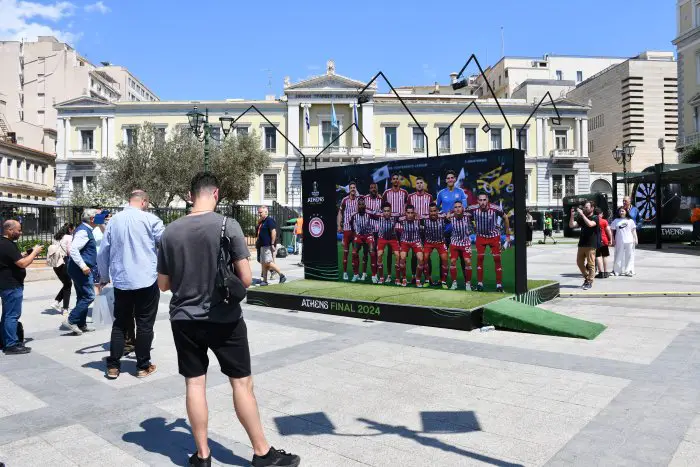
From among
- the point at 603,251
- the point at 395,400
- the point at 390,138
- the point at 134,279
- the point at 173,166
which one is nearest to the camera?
the point at 395,400

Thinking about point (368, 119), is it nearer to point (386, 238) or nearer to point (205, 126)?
point (205, 126)

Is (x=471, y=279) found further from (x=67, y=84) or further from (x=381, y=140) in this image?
(x=67, y=84)

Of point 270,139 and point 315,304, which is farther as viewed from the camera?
point 270,139

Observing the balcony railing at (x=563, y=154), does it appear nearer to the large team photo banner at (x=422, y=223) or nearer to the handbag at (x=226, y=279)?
the large team photo banner at (x=422, y=223)

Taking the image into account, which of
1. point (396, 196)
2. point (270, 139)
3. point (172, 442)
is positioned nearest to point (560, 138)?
point (270, 139)

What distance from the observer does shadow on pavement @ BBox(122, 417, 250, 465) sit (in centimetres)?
354

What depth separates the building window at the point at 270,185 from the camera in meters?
54.7

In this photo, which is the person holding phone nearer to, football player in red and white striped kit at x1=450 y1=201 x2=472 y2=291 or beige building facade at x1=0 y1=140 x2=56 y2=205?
football player in red and white striped kit at x1=450 y1=201 x2=472 y2=291

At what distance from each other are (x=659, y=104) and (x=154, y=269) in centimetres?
7389

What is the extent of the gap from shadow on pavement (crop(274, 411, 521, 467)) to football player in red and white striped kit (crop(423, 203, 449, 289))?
5349mm

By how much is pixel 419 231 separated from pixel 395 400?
5.43m

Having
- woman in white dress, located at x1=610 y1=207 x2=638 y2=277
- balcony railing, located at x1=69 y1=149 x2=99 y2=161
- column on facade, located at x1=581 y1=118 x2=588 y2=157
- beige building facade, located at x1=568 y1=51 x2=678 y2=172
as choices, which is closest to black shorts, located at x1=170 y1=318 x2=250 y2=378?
woman in white dress, located at x1=610 y1=207 x2=638 y2=277

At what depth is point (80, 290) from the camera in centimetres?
725

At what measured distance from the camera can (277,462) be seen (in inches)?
129
